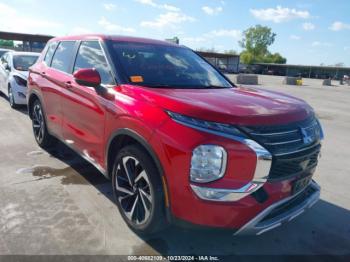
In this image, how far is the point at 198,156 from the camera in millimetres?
2424

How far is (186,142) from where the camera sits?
96.1 inches

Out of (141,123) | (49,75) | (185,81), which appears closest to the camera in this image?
(141,123)

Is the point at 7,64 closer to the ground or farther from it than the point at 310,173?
farther from it

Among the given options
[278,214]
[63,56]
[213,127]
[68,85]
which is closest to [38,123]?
[63,56]

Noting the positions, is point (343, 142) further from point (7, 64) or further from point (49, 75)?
point (7, 64)

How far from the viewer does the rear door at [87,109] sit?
11.5 feet

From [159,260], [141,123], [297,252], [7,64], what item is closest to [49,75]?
[141,123]

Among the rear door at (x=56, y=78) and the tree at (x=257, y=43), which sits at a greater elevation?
the tree at (x=257, y=43)

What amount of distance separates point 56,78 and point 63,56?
36 cm

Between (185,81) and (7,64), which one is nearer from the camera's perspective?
(185,81)

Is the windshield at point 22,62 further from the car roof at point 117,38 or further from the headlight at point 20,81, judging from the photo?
the car roof at point 117,38

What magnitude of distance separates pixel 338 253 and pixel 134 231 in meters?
1.97

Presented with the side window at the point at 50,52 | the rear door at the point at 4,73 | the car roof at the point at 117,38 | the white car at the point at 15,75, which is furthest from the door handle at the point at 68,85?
the rear door at the point at 4,73

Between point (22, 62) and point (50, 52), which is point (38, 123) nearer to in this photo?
point (50, 52)
